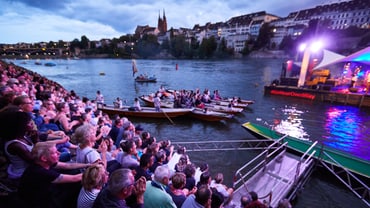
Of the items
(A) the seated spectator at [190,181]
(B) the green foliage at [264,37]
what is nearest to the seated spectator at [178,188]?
(A) the seated spectator at [190,181]

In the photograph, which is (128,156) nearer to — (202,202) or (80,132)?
(80,132)

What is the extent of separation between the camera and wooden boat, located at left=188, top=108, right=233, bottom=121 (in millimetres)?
15211

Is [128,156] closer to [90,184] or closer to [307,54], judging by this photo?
[90,184]

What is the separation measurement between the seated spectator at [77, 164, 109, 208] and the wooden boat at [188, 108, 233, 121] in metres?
13.2

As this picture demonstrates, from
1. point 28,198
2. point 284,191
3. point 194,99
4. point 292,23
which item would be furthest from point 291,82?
point 292,23

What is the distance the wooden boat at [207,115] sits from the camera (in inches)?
599

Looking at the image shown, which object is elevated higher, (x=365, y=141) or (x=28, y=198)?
(x=28, y=198)

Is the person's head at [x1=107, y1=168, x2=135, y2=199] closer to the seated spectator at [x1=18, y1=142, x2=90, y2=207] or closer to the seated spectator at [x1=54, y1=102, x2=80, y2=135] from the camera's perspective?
the seated spectator at [x1=18, y1=142, x2=90, y2=207]

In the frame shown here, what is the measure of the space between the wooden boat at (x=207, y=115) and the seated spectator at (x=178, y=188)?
11.9 metres

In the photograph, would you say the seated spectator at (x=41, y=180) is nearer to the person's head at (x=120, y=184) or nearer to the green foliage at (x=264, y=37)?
the person's head at (x=120, y=184)

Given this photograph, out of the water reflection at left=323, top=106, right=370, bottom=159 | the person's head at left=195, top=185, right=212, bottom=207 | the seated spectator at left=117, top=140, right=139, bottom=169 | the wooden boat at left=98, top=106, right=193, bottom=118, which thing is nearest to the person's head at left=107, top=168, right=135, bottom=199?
the person's head at left=195, top=185, right=212, bottom=207

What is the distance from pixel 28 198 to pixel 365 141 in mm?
18061

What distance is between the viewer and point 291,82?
2639cm

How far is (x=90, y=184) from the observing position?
8.33 feet
